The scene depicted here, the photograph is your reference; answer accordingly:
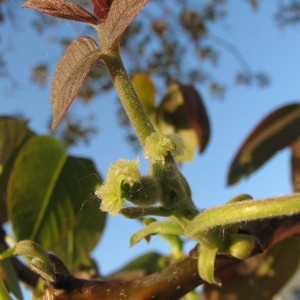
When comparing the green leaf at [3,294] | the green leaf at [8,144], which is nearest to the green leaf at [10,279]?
the green leaf at [3,294]

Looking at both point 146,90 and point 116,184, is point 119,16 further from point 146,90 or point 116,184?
point 146,90

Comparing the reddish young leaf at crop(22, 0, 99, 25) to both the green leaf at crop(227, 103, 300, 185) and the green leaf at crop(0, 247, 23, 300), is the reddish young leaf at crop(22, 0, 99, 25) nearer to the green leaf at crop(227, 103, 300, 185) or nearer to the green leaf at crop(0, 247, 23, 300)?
the green leaf at crop(0, 247, 23, 300)

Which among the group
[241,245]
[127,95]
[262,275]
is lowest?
[262,275]

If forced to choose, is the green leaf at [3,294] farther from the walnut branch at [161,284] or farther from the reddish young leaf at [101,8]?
the reddish young leaf at [101,8]

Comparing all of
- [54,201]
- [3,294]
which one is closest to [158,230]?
[3,294]

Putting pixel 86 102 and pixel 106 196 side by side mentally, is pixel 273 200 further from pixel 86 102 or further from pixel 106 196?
pixel 86 102

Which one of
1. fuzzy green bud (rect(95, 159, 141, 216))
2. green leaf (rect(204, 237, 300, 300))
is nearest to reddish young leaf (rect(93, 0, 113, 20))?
fuzzy green bud (rect(95, 159, 141, 216))
